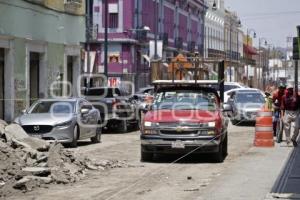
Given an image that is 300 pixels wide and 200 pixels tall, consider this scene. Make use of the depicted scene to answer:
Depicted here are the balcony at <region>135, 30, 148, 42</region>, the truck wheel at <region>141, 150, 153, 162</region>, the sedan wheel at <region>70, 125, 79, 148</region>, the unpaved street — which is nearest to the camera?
the unpaved street

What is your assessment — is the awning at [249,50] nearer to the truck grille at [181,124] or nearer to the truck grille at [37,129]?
the truck grille at [37,129]

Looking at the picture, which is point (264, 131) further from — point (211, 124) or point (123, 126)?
point (123, 126)

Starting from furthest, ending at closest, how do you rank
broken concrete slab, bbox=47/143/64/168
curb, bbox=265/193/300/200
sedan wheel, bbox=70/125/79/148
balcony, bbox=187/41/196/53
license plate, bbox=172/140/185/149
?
1. balcony, bbox=187/41/196/53
2. sedan wheel, bbox=70/125/79/148
3. license plate, bbox=172/140/185/149
4. broken concrete slab, bbox=47/143/64/168
5. curb, bbox=265/193/300/200

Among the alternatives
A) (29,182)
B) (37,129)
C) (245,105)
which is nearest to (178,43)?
(245,105)

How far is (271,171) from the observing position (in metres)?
14.3

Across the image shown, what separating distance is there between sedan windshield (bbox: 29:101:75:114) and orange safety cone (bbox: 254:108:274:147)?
18.0ft

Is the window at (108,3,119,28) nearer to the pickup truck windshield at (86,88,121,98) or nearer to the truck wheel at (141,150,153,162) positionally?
the pickup truck windshield at (86,88,121,98)

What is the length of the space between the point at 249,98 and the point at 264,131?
42.6 feet

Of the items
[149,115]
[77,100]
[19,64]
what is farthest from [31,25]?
[149,115]

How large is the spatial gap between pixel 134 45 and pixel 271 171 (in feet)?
142

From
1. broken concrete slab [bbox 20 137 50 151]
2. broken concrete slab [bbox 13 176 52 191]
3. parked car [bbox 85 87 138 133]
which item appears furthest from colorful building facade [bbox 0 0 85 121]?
broken concrete slab [bbox 13 176 52 191]

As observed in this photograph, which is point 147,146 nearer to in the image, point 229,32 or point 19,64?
point 19,64

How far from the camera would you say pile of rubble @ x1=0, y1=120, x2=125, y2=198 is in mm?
12234

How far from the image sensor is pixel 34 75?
1281 inches
